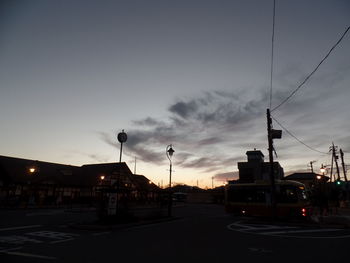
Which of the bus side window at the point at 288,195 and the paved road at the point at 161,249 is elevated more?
the bus side window at the point at 288,195

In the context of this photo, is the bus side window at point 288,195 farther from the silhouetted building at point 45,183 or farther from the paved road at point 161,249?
the silhouetted building at point 45,183

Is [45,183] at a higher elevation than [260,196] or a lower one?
higher

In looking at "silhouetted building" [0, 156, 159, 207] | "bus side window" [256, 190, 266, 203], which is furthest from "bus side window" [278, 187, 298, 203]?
"silhouetted building" [0, 156, 159, 207]

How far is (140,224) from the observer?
15.0 metres

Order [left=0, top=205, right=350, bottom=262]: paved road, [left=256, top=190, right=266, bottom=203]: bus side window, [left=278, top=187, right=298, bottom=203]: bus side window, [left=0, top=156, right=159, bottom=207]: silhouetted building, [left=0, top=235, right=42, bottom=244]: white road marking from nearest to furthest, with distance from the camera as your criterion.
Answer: [left=0, top=205, right=350, bottom=262]: paved road < [left=0, top=235, right=42, bottom=244]: white road marking < [left=278, top=187, right=298, bottom=203]: bus side window < [left=256, top=190, right=266, bottom=203]: bus side window < [left=0, top=156, right=159, bottom=207]: silhouetted building

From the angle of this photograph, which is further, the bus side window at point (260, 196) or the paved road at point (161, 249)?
the bus side window at point (260, 196)

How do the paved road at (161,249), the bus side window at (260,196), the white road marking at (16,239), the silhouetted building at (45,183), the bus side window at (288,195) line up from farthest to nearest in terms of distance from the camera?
1. the silhouetted building at (45,183)
2. the bus side window at (260,196)
3. the bus side window at (288,195)
4. the white road marking at (16,239)
5. the paved road at (161,249)

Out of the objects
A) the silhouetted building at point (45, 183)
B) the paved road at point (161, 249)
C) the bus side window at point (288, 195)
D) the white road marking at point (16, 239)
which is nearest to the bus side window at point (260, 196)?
the bus side window at point (288, 195)

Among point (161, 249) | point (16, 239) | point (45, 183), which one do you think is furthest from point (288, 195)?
point (45, 183)

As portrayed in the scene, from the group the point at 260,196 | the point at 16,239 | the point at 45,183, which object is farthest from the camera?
the point at 45,183

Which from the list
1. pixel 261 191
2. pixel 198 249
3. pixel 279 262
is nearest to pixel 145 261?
pixel 198 249

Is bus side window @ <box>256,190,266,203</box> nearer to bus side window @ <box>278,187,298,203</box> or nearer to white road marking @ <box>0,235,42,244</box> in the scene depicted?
bus side window @ <box>278,187,298,203</box>

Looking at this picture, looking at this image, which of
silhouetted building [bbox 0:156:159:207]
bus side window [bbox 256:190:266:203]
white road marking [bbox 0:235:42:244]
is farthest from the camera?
silhouetted building [bbox 0:156:159:207]

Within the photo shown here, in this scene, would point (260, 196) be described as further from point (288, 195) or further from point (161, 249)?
point (161, 249)
